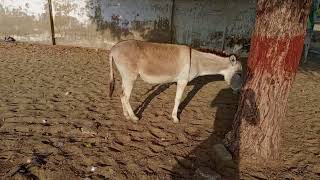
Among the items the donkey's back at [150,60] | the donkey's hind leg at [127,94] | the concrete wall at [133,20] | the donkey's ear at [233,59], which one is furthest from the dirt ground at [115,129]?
the concrete wall at [133,20]

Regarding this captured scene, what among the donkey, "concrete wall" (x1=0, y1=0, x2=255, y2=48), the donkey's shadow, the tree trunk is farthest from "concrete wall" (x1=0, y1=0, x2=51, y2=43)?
the tree trunk

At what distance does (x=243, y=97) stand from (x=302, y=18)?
1264 mm

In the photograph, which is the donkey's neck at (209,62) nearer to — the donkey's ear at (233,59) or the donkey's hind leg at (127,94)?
the donkey's ear at (233,59)

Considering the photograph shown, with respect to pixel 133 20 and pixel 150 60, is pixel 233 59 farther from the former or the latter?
pixel 133 20

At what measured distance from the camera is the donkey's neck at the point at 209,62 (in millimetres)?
5733

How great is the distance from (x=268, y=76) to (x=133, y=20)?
701 centimetres

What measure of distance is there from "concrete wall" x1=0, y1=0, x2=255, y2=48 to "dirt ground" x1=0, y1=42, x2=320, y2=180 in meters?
2.54

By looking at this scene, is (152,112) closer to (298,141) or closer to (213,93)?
(213,93)

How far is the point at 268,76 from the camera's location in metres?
4.16

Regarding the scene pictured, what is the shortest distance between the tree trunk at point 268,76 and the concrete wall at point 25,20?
311 inches

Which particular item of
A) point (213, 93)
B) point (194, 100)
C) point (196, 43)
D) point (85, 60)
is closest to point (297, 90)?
point (213, 93)

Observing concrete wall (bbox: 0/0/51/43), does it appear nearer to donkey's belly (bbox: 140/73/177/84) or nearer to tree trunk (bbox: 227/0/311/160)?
donkey's belly (bbox: 140/73/177/84)

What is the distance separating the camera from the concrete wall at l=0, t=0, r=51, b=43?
1024 centimetres

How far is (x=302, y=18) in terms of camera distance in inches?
154
